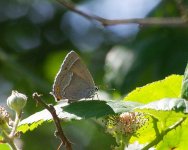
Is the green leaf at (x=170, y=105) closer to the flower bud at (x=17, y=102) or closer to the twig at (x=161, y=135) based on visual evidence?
the twig at (x=161, y=135)

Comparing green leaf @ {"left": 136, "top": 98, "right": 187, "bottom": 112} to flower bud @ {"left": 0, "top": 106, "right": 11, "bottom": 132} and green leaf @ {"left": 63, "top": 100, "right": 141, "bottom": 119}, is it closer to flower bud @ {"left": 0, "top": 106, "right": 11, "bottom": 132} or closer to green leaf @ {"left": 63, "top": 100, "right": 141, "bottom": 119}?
green leaf @ {"left": 63, "top": 100, "right": 141, "bottom": 119}

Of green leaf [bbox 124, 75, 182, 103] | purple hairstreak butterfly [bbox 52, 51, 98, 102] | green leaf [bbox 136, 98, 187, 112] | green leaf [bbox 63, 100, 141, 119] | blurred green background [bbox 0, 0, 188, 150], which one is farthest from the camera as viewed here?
blurred green background [bbox 0, 0, 188, 150]

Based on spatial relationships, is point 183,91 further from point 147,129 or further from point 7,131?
point 7,131

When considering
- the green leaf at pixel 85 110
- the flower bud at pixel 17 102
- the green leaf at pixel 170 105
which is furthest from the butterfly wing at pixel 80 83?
the green leaf at pixel 170 105

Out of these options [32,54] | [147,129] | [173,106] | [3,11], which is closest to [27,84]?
[32,54]

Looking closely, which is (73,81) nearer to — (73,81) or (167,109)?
(73,81)

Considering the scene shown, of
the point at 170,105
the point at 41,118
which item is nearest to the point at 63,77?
the point at 41,118

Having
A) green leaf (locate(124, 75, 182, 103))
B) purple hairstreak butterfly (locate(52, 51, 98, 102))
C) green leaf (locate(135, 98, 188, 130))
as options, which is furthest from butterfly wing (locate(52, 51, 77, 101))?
green leaf (locate(135, 98, 188, 130))
